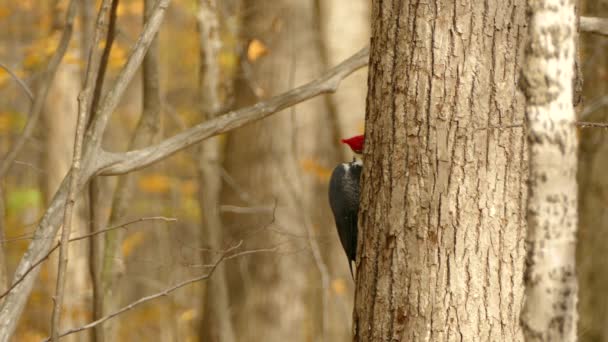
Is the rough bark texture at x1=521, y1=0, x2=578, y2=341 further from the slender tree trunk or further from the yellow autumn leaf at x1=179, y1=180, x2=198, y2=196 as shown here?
the yellow autumn leaf at x1=179, y1=180, x2=198, y2=196

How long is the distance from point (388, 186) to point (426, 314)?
435mm

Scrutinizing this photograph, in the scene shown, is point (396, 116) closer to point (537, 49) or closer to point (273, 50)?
point (537, 49)

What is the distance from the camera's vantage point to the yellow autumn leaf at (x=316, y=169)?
664 centimetres

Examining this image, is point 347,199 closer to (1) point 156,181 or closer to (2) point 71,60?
(2) point 71,60

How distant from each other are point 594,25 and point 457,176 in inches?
49.4

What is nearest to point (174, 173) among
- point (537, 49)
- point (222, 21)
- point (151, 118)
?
point (222, 21)

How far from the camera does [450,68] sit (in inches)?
92.0

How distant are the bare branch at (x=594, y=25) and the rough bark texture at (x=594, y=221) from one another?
133 inches

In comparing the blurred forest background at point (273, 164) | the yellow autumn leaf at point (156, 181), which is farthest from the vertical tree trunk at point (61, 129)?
the yellow autumn leaf at point (156, 181)

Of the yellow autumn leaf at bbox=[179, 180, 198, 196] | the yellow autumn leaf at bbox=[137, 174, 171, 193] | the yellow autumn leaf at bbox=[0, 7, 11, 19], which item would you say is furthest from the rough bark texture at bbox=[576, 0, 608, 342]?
the yellow autumn leaf at bbox=[179, 180, 198, 196]

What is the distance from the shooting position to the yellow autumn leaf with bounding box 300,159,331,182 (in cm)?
664

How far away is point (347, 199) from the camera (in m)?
3.00

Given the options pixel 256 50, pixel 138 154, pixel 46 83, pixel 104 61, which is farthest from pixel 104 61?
pixel 256 50

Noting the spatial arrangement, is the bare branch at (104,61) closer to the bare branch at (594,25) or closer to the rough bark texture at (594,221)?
the bare branch at (594,25)
